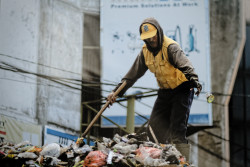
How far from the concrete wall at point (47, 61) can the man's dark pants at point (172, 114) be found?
74 cm

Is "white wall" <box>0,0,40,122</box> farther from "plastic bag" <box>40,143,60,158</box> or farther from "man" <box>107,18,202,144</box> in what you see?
"man" <box>107,18,202,144</box>

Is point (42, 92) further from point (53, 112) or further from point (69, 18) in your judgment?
point (69, 18)

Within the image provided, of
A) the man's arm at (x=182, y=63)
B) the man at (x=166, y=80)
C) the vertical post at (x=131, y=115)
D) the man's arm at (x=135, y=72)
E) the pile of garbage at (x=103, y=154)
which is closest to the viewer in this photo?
the pile of garbage at (x=103, y=154)

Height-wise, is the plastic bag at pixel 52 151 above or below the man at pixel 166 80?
below

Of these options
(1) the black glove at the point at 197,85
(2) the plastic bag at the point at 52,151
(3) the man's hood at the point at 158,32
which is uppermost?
(3) the man's hood at the point at 158,32

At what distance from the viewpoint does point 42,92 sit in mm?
3053

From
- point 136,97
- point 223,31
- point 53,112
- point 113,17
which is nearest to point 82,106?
point 53,112

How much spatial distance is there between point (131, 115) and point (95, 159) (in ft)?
2.39

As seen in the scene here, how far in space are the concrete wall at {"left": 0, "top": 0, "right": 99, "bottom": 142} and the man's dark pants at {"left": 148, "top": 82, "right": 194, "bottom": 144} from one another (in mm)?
739

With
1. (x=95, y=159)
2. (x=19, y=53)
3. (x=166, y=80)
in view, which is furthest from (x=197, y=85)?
(x=19, y=53)

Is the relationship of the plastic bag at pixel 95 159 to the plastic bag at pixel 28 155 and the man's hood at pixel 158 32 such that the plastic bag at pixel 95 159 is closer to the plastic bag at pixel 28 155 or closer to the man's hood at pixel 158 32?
the plastic bag at pixel 28 155

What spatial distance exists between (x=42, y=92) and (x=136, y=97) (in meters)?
0.89

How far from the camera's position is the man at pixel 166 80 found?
8.87 ft

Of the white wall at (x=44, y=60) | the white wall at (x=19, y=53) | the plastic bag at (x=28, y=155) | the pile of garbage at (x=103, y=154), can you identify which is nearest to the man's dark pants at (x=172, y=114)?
the pile of garbage at (x=103, y=154)
